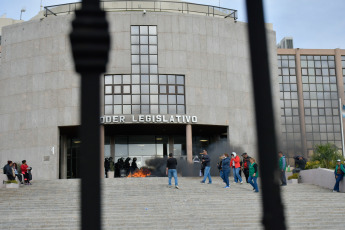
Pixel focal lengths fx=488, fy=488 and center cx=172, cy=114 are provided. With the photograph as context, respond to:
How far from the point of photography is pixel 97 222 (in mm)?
2535

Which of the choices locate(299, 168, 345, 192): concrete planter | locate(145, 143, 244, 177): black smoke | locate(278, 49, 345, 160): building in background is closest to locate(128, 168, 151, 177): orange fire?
locate(145, 143, 244, 177): black smoke

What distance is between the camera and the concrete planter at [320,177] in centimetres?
2194

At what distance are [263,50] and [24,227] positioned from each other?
13290mm

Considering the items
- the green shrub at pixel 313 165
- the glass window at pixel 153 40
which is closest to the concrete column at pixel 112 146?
the glass window at pixel 153 40

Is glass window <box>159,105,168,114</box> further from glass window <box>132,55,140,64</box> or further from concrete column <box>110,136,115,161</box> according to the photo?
concrete column <box>110,136,115,161</box>

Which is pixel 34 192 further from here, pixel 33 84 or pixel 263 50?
pixel 263 50

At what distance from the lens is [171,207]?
17.3m

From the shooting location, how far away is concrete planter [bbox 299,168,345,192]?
72.0 feet

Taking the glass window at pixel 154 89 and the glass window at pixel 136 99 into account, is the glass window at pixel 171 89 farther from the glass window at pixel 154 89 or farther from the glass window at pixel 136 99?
the glass window at pixel 136 99

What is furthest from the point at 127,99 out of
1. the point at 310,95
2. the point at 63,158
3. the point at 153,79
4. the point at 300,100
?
the point at 310,95

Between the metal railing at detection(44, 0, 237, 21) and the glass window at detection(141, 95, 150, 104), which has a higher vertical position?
the metal railing at detection(44, 0, 237, 21)

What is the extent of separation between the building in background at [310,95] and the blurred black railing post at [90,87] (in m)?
58.5

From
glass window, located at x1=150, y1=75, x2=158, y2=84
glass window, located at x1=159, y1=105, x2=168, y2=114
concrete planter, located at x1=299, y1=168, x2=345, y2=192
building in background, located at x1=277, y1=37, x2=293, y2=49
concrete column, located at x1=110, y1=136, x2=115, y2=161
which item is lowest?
concrete planter, located at x1=299, y1=168, x2=345, y2=192

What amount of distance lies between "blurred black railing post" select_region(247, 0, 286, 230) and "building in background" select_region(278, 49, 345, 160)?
58.0 meters
